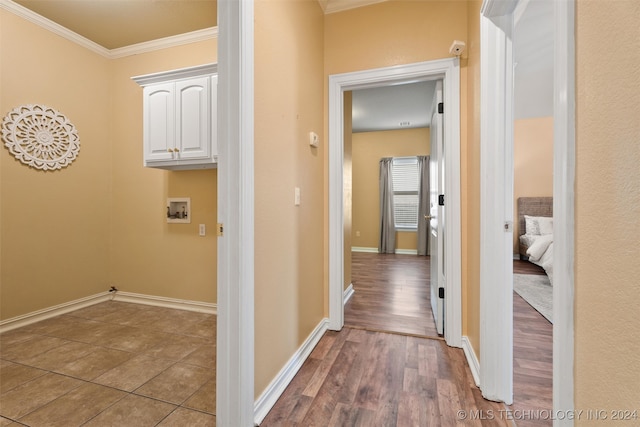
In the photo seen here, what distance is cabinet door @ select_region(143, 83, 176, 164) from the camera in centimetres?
264

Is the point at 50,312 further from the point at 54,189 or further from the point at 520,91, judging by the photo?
the point at 520,91

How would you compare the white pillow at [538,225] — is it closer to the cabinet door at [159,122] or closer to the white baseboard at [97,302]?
the white baseboard at [97,302]

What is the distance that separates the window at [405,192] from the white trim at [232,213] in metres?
5.61

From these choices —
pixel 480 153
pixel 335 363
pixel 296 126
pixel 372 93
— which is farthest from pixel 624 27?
pixel 372 93

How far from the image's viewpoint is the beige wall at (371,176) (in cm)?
637

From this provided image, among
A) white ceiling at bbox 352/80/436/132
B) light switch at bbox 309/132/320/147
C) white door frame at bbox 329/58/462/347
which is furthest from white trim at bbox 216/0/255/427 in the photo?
white ceiling at bbox 352/80/436/132

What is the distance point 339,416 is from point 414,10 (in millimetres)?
2882

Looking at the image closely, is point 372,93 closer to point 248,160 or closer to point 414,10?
point 414,10

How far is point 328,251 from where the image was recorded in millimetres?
2404

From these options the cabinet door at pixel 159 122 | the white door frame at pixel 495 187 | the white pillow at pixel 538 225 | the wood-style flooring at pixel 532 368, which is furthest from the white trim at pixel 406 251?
the cabinet door at pixel 159 122

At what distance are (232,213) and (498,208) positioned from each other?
1.37 meters

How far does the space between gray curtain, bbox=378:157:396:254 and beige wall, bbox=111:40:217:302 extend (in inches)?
172

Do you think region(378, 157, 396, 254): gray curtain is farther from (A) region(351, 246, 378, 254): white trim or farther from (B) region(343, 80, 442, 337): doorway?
(A) region(351, 246, 378, 254): white trim

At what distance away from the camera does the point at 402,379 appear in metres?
1.69
